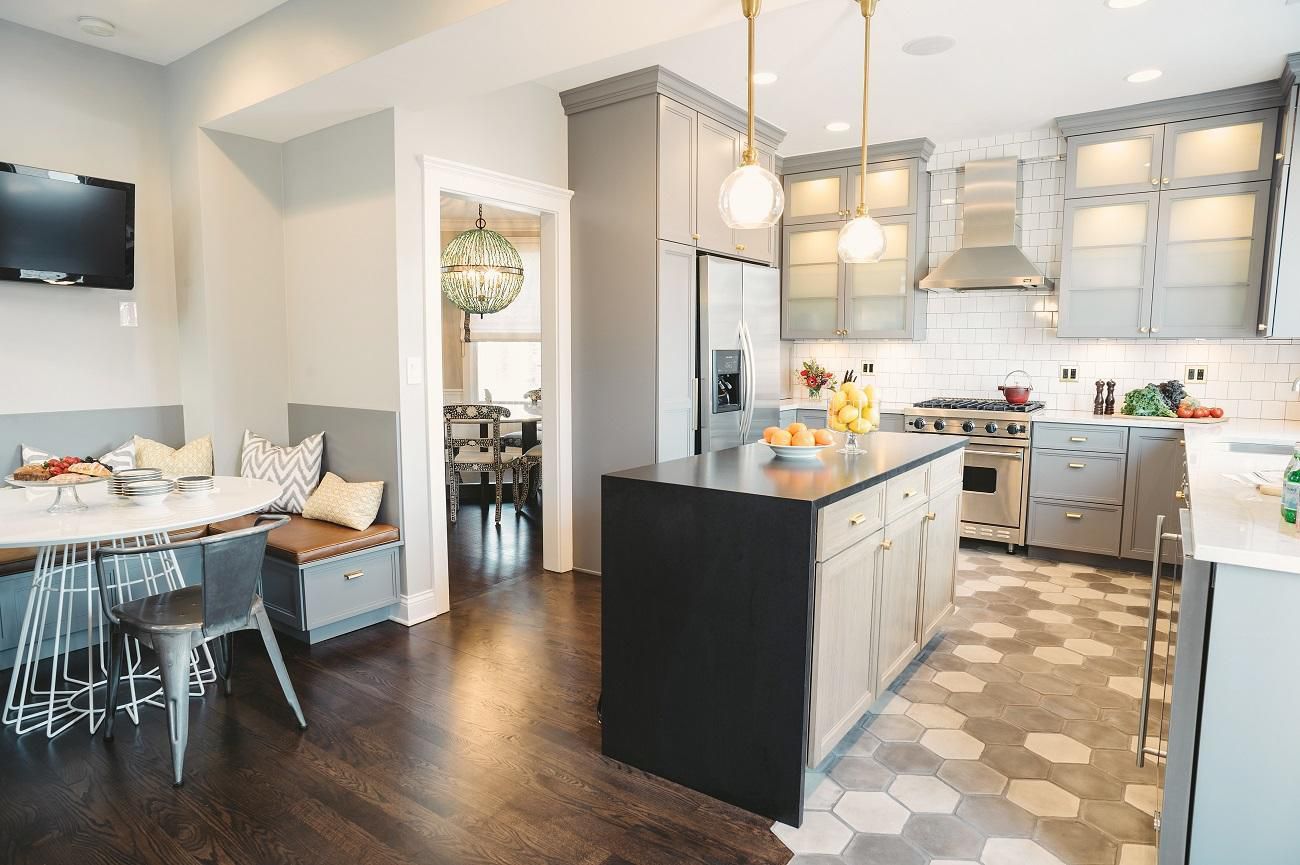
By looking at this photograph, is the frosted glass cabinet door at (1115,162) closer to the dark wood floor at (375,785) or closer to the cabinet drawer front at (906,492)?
the cabinet drawer front at (906,492)

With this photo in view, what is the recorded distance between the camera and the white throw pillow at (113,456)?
3486 millimetres

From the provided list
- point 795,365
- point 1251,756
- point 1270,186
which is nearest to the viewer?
point 1251,756

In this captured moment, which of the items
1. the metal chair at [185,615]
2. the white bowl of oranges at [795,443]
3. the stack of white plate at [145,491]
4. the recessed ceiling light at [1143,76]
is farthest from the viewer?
the recessed ceiling light at [1143,76]

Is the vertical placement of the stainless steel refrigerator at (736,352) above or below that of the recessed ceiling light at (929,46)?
below

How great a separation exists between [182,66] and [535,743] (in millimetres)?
3762

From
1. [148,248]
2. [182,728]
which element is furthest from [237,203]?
[182,728]

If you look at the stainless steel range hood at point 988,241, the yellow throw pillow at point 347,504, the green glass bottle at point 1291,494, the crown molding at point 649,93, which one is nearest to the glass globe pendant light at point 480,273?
the crown molding at point 649,93

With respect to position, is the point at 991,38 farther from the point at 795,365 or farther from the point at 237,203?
the point at 237,203

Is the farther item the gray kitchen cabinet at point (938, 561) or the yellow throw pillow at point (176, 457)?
the yellow throw pillow at point (176, 457)

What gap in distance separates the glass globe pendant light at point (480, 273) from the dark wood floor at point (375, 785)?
332cm

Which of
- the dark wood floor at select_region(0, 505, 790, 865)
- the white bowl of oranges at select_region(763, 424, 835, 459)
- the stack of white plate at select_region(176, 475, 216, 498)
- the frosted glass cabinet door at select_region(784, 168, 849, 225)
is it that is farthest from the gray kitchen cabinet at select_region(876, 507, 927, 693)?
the frosted glass cabinet door at select_region(784, 168, 849, 225)

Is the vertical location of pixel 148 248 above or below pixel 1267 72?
below

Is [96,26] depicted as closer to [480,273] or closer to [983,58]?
[480,273]

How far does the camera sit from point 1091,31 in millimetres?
3461
